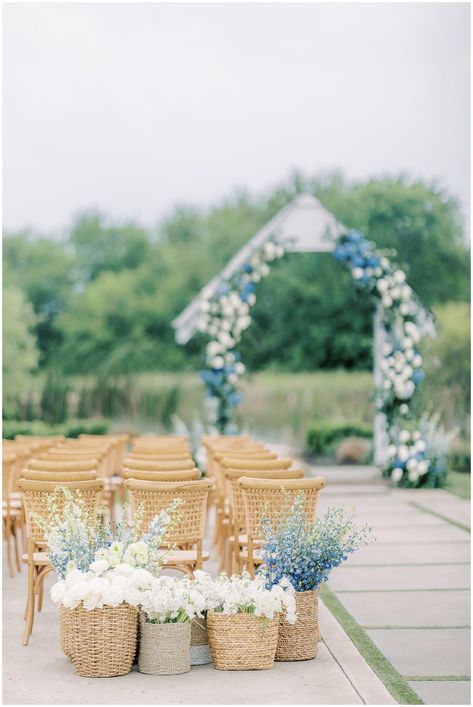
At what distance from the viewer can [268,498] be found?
20.5 ft

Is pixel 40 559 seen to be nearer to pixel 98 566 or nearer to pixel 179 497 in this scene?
pixel 179 497

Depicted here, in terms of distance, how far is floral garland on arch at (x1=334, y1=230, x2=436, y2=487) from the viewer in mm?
13961

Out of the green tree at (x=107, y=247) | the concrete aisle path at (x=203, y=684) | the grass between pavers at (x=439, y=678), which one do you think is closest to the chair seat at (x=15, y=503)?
the concrete aisle path at (x=203, y=684)

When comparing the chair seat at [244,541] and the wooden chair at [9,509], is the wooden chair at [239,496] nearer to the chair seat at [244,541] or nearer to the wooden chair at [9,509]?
the chair seat at [244,541]

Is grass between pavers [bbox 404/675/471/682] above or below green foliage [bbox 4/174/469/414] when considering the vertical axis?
below

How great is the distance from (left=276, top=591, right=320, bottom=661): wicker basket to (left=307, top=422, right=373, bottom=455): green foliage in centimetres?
1103

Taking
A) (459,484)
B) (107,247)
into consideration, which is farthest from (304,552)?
(107,247)

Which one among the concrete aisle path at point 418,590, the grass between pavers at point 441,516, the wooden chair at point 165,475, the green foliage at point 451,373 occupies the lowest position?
the concrete aisle path at point 418,590

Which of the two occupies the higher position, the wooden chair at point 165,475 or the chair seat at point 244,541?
the wooden chair at point 165,475

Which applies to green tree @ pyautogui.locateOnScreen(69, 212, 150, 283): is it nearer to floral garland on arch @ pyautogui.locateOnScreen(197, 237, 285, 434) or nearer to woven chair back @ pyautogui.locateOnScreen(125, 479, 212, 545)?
floral garland on arch @ pyautogui.locateOnScreen(197, 237, 285, 434)

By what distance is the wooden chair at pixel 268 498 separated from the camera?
6160mm

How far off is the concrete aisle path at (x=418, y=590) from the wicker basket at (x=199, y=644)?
0.94 meters

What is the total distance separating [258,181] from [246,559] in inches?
1486

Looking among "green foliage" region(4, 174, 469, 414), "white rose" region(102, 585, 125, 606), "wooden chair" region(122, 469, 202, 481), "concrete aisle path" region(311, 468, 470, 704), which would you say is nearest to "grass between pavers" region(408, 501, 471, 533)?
"concrete aisle path" region(311, 468, 470, 704)
